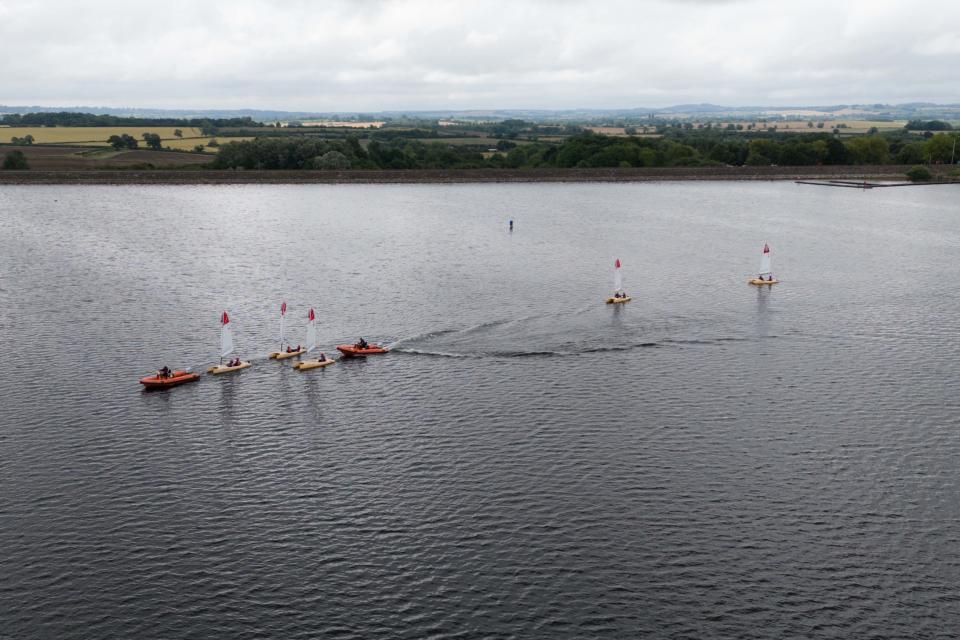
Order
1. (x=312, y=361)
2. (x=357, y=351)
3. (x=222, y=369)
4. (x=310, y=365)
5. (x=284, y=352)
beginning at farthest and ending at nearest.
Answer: (x=284, y=352), (x=357, y=351), (x=312, y=361), (x=310, y=365), (x=222, y=369)

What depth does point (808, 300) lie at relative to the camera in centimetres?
9044

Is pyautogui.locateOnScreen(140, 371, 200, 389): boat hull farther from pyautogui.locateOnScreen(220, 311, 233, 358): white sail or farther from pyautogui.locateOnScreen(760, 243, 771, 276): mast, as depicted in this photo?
pyautogui.locateOnScreen(760, 243, 771, 276): mast

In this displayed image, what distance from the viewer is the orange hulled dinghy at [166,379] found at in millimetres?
59906

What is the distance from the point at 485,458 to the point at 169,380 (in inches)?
966

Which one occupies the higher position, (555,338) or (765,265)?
(765,265)

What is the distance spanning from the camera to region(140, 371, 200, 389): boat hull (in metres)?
59.9

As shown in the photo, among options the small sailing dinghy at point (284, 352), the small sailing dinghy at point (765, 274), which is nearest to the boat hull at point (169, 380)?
the small sailing dinghy at point (284, 352)

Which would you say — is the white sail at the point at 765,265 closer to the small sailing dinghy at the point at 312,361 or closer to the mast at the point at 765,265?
the mast at the point at 765,265

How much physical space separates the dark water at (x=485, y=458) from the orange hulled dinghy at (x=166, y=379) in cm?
102

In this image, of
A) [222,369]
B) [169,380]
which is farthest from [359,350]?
Result: [169,380]

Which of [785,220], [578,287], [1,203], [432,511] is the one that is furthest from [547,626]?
[1,203]

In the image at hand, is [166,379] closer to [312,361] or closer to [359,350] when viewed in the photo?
[312,361]

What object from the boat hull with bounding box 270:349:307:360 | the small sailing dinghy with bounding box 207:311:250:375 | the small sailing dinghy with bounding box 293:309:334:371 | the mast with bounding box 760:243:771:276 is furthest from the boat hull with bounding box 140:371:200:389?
the mast with bounding box 760:243:771:276

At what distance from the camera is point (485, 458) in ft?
163
